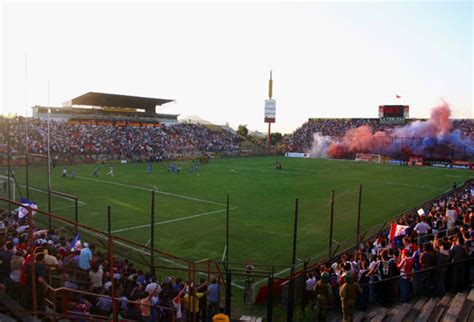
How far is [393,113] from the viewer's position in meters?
83.1

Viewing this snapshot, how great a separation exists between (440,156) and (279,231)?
53262 mm

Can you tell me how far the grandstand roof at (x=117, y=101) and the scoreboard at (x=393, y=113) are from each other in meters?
41.2

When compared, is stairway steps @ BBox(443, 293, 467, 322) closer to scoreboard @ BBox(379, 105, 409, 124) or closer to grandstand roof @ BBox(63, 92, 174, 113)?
grandstand roof @ BBox(63, 92, 174, 113)

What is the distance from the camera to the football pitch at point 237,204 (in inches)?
719

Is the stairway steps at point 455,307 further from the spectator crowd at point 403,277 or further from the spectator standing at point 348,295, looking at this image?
the spectator standing at point 348,295

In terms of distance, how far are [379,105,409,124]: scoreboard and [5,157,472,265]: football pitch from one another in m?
A: 38.0

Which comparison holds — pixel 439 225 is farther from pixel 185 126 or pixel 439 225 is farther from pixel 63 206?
pixel 185 126

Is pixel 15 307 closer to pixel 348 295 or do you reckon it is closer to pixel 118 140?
pixel 348 295

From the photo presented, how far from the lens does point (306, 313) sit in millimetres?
10312

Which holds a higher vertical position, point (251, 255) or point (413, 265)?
point (413, 265)

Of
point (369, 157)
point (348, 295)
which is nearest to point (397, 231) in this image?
point (348, 295)

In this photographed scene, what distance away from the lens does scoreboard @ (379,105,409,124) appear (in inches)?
3226

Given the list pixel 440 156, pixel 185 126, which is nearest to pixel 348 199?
pixel 440 156

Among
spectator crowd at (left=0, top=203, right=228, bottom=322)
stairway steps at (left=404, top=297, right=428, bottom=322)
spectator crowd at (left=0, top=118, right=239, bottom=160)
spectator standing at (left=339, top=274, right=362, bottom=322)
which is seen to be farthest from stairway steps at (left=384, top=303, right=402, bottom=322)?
spectator crowd at (left=0, top=118, right=239, bottom=160)
